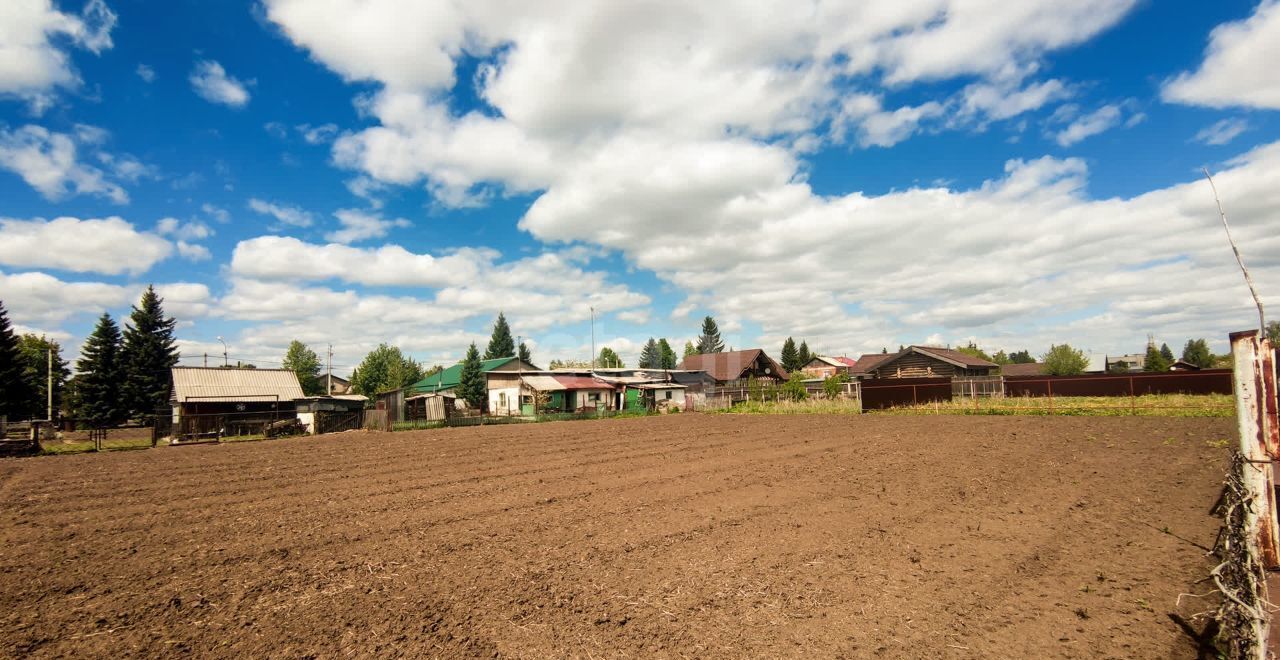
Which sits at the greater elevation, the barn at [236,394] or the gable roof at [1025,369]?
the barn at [236,394]

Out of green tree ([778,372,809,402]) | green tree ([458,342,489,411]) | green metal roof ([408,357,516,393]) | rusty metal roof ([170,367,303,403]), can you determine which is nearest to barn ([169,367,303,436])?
rusty metal roof ([170,367,303,403])

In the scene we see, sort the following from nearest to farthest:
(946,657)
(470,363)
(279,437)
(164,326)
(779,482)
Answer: (946,657)
(779,482)
(279,437)
(164,326)
(470,363)

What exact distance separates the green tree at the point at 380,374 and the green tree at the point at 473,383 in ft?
76.5

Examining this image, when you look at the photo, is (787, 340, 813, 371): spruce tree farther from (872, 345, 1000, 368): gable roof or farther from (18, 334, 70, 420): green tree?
(18, 334, 70, 420): green tree

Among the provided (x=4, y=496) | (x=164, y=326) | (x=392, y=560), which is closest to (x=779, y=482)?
(x=392, y=560)

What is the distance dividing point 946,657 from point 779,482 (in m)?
6.99

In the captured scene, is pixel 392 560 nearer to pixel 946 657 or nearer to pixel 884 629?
pixel 884 629

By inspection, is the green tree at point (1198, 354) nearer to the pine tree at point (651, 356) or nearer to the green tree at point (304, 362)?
the pine tree at point (651, 356)

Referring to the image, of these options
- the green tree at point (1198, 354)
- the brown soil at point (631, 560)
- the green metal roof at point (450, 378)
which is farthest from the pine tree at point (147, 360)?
the green tree at point (1198, 354)

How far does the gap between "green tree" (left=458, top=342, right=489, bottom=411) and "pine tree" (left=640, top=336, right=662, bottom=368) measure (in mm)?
53696

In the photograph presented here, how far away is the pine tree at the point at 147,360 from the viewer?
42.3 metres

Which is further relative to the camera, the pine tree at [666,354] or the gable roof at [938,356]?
the pine tree at [666,354]

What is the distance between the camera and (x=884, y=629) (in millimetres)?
4625

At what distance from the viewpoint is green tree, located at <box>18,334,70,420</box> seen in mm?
38781
